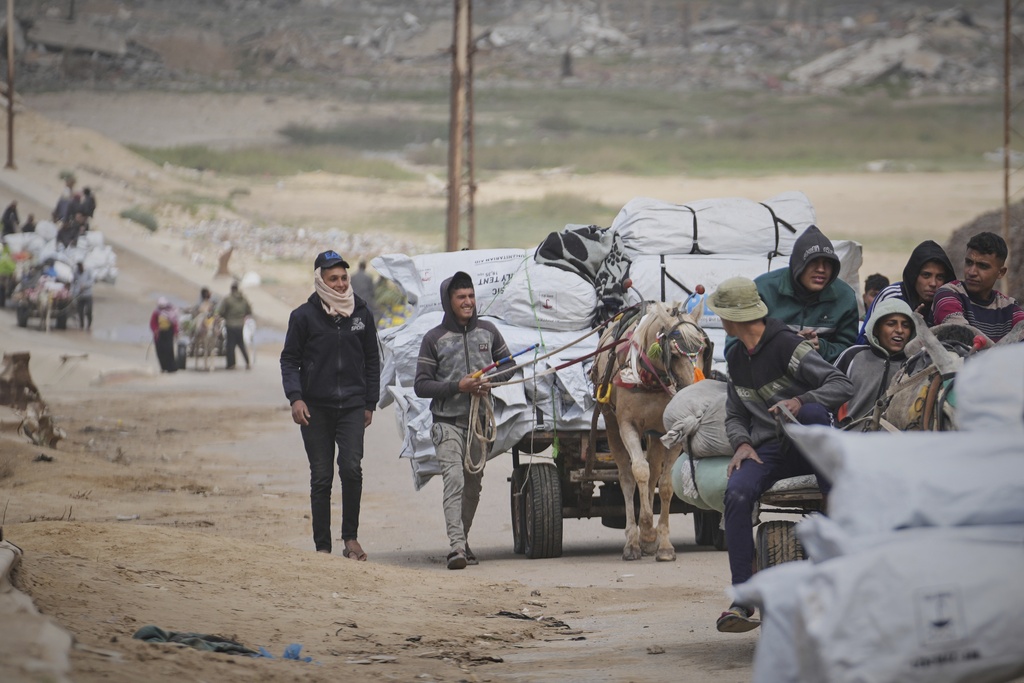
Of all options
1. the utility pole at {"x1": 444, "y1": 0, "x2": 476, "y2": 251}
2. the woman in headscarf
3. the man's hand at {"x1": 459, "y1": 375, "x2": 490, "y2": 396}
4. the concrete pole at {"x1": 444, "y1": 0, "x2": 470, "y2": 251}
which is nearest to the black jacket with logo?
the man's hand at {"x1": 459, "y1": 375, "x2": 490, "y2": 396}

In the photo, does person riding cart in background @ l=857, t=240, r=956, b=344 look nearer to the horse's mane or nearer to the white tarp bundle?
the horse's mane

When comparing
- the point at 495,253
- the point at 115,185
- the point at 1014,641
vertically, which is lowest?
the point at 1014,641

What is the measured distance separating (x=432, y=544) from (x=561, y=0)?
71008 mm

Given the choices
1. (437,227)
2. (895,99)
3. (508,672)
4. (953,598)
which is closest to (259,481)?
(508,672)

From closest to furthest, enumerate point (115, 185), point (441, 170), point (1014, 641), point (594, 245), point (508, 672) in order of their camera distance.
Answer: point (1014, 641) < point (508, 672) < point (594, 245) < point (115, 185) < point (441, 170)

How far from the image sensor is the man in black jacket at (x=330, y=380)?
36.3 ft

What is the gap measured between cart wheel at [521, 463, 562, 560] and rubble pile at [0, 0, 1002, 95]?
6263 cm

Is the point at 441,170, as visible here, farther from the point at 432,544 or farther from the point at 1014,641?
the point at 1014,641

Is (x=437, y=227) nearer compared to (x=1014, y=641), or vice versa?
(x=1014, y=641)

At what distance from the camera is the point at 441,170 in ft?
224

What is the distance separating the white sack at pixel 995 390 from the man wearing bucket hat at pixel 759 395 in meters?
1.91

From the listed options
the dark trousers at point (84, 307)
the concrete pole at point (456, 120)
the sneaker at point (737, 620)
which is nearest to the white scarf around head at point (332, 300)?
the sneaker at point (737, 620)

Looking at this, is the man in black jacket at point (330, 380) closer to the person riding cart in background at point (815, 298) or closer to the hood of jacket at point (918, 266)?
the person riding cart in background at point (815, 298)

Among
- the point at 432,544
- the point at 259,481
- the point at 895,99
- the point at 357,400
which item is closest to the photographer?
the point at 357,400
